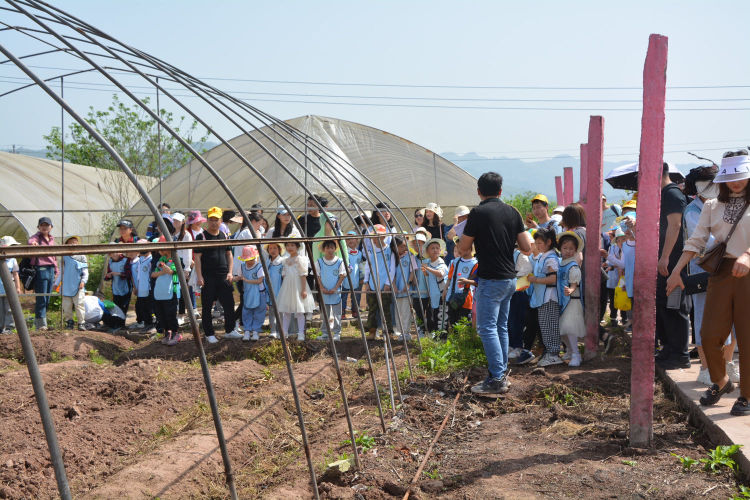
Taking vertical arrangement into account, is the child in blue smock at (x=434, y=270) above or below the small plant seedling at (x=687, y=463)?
above

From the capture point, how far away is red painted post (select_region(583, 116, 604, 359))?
23.7 ft

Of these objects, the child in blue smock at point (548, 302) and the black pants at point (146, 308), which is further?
the black pants at point (146, 308)

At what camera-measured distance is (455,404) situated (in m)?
6.15

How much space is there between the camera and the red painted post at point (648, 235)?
452 centimetres

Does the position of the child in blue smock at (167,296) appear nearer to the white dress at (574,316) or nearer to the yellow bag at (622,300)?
the white dress at (574,316)

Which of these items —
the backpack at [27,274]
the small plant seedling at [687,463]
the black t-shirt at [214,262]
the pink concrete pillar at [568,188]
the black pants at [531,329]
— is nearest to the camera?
the small plant seedling at [687,463]

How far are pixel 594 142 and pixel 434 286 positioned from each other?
303cm

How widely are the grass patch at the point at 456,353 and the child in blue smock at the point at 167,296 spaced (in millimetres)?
3490

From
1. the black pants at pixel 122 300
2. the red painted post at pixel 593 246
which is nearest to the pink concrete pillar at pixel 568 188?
the red painted post at pixel 593 246

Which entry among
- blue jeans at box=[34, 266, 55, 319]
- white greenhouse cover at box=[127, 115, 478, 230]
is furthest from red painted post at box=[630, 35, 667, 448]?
white greenhouse cover at box=[127, 115, 478, 230]

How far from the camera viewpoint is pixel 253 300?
31.1ft

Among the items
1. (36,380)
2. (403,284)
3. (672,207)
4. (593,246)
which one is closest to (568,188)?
(403,284)

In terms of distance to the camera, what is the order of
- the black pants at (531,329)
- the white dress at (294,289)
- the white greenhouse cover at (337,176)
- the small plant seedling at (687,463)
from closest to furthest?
the small plant seedling at (687,463) < the black pants at (531,329) < the white dress at (294,289) < the white greenhouse cover at (337,176)

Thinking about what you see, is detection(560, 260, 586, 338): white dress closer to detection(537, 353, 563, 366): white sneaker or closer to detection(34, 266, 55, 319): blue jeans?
detection(537, 353, 563, 366): white sneaker
